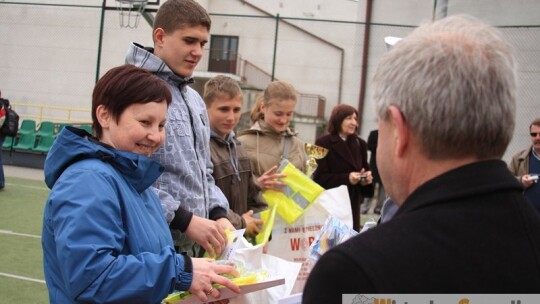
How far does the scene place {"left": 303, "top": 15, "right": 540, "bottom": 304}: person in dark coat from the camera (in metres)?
1.10

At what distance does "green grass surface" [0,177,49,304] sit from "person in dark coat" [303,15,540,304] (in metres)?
4.43

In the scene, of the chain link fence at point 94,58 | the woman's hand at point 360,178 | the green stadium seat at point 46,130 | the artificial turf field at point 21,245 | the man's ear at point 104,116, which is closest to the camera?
the man's ear at point 104,116

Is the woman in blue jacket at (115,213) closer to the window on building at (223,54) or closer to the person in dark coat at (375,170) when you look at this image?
the person in dark coat at (375,170)

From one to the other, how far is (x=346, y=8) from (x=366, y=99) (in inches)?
687

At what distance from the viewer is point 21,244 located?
689cm

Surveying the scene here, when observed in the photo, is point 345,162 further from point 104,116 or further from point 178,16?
point 104,116

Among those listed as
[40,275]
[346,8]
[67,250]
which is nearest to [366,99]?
[40,275]

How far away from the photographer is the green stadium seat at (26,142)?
14547 mm

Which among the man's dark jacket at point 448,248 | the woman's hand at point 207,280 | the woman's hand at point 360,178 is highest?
the man's dark jacket at point 448,248

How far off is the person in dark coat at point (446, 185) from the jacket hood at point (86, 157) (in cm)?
100

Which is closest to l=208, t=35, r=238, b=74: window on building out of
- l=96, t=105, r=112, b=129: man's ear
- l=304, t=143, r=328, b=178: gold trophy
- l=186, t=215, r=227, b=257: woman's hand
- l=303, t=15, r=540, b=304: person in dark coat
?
l=304, t=143, r=328, b=178: gold trophy

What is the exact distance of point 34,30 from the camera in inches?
864

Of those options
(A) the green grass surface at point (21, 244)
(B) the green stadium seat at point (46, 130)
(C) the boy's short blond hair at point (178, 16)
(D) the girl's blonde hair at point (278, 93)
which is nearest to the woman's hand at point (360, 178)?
(D) the girl's blonde hair at point (278, 93)

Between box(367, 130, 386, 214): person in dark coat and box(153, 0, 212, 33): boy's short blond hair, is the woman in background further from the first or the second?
box(367, 130, 386, 214): person in dark coat
